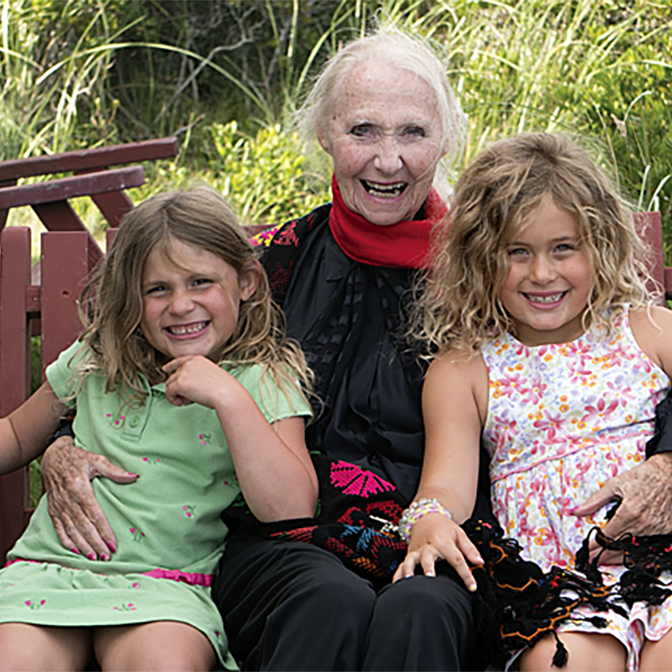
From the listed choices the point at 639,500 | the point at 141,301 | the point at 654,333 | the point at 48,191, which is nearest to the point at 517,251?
the point at 654,333

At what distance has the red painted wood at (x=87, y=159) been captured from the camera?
458 centimetres

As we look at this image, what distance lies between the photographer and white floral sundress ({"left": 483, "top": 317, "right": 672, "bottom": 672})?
2373 millimetres

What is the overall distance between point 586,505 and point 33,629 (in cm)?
129

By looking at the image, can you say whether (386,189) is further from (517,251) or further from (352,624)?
(352,624)

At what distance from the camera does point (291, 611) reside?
1.93m

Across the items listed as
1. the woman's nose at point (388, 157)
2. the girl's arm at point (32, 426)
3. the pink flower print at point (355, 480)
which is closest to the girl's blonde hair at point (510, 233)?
the woman's nose at point (388, 157)

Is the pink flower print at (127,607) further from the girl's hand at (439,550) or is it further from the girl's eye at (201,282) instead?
the girl's eye at (201,282)

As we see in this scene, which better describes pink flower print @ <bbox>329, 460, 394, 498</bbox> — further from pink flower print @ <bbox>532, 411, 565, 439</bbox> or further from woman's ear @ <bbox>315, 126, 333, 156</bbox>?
woman's ear @ <bbox>315, 126, 333, 156</bbox>

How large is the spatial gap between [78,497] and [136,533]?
18 centimetres

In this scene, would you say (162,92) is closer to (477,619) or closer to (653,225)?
(653,225)

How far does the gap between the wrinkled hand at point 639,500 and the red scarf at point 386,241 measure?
0.86 meters

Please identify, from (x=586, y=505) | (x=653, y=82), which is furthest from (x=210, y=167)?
(x=586, y=505)

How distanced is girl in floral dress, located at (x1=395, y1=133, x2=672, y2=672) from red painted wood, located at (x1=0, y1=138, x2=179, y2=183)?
2371 mm

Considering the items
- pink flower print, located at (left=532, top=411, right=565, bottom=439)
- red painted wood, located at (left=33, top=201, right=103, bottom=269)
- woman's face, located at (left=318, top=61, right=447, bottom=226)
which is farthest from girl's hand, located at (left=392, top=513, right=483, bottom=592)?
red painted wood, located at (left=33, top=201, right=103, bottom=269)
